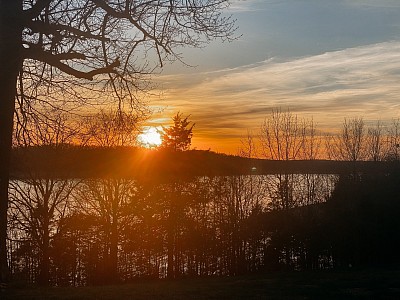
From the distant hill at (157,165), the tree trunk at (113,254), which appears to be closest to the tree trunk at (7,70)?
the distant hill at (157,165)

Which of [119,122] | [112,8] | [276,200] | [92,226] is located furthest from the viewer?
[276,200]

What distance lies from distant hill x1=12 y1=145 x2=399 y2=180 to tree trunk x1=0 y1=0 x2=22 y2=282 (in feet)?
38.0

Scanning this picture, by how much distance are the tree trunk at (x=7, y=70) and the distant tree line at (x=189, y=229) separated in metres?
15.6

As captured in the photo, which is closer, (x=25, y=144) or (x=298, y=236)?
(x=25, y=144)

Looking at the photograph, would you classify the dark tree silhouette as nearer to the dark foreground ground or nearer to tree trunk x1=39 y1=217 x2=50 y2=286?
tree trunk x1=39 y1=217 x2=50 y2=286

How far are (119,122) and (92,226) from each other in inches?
683

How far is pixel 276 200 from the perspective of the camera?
2914cm

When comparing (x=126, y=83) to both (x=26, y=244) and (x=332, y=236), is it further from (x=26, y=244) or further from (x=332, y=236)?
(x=332, y=236)

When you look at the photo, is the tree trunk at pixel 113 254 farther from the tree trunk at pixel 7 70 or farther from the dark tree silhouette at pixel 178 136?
the tree trunk at pixel 7 70

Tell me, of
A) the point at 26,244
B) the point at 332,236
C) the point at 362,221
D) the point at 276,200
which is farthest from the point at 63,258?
the point at 362,221

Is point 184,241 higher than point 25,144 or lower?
lower

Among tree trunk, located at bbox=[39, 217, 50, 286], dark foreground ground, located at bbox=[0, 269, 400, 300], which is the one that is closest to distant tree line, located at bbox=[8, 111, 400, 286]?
tree trunk, located at bbox=[39, 217, 50, 286]

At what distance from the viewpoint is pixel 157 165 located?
99.8 ft

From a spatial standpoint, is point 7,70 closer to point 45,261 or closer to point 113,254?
point 45,261
